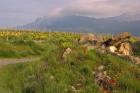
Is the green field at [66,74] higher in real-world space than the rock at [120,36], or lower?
lower

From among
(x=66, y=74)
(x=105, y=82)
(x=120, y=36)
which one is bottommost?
(x=105, y=82)

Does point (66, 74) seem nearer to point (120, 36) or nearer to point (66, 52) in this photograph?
point (66, 52)

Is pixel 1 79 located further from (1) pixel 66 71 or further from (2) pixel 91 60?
(2) pixel 91 60

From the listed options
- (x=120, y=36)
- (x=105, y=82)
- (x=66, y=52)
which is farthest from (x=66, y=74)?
(x=120, y=36)

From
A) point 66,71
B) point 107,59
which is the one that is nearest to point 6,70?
point 66,71

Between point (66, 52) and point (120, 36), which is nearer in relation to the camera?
point (66, 52)

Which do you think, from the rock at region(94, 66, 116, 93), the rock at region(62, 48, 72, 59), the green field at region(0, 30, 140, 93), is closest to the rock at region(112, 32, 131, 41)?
the green field at region(0, 30, 140, 93)

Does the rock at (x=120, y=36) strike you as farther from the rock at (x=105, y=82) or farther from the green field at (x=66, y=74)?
the rock at (x=105, y=82)

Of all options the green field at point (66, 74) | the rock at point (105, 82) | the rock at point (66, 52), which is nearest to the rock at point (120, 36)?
the green field at point (66, 74)

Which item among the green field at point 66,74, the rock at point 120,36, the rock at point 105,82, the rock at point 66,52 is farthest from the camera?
the rock at point 120,36

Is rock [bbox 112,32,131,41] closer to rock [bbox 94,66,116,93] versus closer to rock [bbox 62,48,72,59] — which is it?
rock [bbox 62,48,72,59]

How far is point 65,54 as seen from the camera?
19.1 m

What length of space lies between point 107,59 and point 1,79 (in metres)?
5.00

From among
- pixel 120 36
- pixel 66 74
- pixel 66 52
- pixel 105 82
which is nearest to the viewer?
pixel 105 82
